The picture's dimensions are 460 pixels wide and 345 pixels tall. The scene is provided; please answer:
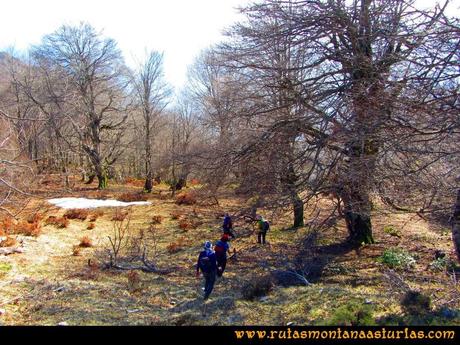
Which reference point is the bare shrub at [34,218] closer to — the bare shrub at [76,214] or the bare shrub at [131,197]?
the bare shrub at [76,214]

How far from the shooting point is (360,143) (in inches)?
266

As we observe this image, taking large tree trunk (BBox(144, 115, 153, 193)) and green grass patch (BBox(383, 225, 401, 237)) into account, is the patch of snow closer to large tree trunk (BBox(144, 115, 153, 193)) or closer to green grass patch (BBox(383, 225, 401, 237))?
large tree trunk (BBox(144, 115, 153, 193))

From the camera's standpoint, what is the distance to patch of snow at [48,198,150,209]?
2025 centimetres

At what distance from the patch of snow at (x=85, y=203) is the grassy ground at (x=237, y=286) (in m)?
7.58

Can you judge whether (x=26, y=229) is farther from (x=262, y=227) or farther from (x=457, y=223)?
(x=457, y=223)

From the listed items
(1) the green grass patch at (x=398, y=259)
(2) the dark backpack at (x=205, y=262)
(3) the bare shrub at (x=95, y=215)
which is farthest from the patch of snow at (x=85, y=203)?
(1) the green grass patch at (x=398, y=259)

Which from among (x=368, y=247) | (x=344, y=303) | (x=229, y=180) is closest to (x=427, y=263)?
(x=368, y=247)

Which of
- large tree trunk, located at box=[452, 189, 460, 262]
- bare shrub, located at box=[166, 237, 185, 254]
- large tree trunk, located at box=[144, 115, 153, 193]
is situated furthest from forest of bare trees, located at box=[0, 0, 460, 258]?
large tree trunk, located at box=[144, 115, 153, 193]

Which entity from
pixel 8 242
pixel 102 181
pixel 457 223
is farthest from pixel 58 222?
pixel 457 223

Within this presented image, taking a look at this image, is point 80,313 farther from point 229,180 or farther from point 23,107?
point 23,107

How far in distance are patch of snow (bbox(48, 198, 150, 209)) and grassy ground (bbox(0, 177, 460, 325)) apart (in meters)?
7.58

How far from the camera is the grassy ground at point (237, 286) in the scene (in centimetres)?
583

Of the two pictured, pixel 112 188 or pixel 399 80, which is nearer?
pixel 399 80

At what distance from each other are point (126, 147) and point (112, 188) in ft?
11.5
